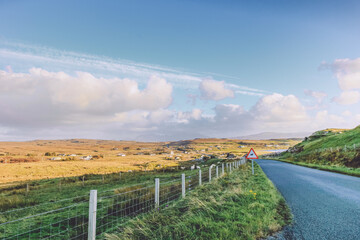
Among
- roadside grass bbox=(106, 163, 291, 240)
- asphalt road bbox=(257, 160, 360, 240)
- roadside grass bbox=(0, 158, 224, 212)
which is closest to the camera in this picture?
roadside grass bbox=(106, 163, 291, 240)

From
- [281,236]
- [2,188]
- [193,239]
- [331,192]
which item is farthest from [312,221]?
[2,188]

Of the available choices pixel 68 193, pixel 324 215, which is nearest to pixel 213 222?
pixel 324 215

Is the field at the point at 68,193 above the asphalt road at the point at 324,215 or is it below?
below

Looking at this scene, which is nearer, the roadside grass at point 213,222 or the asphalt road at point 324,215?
the roadside grass at point 213,222

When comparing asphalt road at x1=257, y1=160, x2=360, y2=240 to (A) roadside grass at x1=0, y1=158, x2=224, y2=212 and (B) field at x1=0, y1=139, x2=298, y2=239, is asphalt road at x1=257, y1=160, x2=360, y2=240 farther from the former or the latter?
(A) roadside grass at x1=0, y1=158, x2=224, y2=212

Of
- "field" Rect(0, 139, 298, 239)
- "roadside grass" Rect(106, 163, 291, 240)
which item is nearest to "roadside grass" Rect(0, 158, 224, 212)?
"field" Rect(0, 139, 298, 239)

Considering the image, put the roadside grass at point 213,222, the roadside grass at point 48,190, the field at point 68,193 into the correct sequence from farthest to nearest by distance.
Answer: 1. the roadside grass at point 48,190
2. the field at point 68,193
3. the roadside grass at point 213,222

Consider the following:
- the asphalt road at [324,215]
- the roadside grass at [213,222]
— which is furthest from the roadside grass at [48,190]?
the asphalt road at [324,215]

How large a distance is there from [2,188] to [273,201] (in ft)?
78.3

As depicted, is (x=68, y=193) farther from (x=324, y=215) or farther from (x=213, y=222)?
(x=324, y=215)

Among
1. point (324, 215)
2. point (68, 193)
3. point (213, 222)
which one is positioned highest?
point (213, 222)

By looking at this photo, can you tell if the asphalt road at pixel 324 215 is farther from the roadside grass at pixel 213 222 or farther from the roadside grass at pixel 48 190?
the roadside grass at pixel 48 190

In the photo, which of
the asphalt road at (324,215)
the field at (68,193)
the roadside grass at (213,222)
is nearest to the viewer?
the roadside grass at (213,222)

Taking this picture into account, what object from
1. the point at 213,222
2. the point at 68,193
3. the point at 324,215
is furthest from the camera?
the point at 68,193
